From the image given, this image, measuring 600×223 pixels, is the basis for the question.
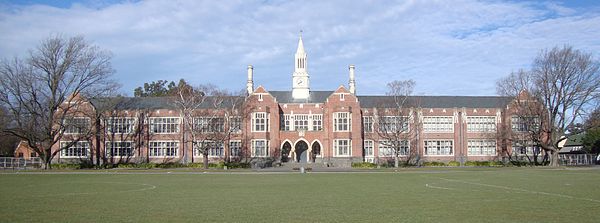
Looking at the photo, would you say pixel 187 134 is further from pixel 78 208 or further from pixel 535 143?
pixel 78 208

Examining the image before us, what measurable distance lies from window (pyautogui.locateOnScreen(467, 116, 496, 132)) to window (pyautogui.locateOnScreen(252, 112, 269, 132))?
26123mm

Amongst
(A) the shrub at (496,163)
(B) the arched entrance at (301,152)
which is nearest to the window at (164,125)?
(B) the arched entrance at (301,152)

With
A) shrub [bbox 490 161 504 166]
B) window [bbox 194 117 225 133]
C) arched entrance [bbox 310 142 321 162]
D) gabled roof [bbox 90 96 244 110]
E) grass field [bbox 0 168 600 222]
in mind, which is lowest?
shrub [bbox 490 161 504 166]

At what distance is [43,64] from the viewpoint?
58188 mm

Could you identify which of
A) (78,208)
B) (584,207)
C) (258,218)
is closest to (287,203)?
(258,218)

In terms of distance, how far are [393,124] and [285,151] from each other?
14.2 meters

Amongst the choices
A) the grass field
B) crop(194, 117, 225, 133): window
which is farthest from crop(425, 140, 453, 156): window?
the grass field

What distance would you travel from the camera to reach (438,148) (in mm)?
73812

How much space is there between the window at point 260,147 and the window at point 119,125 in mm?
15768

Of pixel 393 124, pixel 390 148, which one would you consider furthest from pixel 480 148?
pixel 393 124

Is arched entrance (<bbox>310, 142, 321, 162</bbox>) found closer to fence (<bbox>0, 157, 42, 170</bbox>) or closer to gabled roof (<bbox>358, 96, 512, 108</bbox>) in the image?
gabled roof (<bbox>358, 96, 512, 108</bbox>)

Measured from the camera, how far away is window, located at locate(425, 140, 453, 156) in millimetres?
73750

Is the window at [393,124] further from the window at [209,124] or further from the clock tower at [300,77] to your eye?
the window at [209,124]

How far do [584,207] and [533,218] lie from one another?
3689 mm
